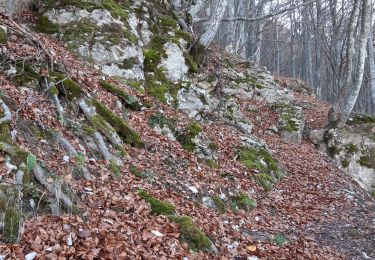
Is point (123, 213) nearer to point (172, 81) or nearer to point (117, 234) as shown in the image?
point (117, 234)

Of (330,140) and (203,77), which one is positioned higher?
(203,77)

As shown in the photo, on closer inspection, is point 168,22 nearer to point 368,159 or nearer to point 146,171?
point 146,171

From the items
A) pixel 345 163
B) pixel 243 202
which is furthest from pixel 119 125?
pixel 345 163

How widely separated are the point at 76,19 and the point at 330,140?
877cm

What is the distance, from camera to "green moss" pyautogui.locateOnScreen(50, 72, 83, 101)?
607cm

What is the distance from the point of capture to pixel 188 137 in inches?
314

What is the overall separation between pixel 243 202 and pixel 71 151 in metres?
3.32

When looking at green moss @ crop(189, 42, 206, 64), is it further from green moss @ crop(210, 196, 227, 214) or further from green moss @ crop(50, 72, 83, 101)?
green moss @ crop(210, 196, 227, 214)

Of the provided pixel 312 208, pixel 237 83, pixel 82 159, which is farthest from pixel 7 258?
pixel 237 83

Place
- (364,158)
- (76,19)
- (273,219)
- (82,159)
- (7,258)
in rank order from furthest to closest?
1. (364,158)
2. (76,19)
3. (273,219)
4. (82,159)
5. (7,258)

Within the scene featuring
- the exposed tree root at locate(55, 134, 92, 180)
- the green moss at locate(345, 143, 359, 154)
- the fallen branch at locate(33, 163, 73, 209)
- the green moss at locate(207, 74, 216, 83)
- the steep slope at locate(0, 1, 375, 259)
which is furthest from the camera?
the green moss at locate(345, 143, 359, 154)

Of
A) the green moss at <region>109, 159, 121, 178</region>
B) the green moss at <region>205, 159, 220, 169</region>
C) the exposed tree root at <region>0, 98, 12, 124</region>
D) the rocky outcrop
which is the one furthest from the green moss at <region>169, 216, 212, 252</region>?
the rocky outcrop

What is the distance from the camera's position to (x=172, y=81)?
10.2 m

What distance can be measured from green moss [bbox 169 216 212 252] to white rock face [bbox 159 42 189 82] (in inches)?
240
